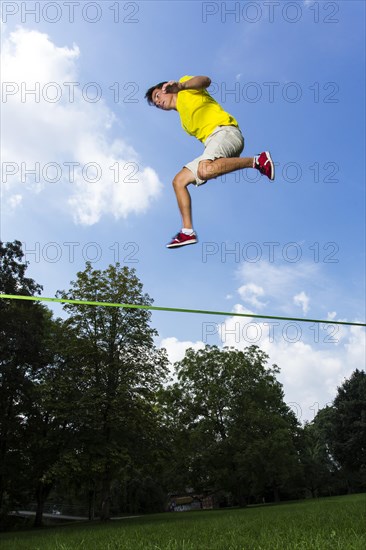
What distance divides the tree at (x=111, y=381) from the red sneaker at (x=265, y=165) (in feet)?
68.0

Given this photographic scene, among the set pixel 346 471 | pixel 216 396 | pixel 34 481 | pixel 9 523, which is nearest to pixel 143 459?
pixel 34 481

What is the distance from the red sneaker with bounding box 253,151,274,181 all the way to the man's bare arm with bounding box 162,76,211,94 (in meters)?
0.82

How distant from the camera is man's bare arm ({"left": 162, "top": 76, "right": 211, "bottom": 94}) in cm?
436

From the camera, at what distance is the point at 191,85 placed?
4.37 m

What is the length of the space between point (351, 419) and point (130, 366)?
36893 mm

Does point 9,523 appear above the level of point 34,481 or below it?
below

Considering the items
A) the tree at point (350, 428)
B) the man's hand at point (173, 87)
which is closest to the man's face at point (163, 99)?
the man's hand at point (173, 87)

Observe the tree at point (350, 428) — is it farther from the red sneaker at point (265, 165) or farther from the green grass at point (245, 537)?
the red sneaker at point (265, 165)

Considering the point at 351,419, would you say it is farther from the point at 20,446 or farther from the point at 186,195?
the point at 186,195

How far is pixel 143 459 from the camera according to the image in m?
25.3

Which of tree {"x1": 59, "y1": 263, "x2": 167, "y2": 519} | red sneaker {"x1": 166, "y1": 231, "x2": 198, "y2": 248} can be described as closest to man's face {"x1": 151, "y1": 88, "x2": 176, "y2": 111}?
red sneaker {"x1": 166, "y1": 231, "x2": 198, "y2": 248}

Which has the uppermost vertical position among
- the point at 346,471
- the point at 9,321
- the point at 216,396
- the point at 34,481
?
the point at 9,321

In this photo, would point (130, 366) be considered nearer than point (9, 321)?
No

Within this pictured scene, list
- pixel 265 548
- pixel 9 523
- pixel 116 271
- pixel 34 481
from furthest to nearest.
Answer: pixel 9 523 → pixel 116 271 → pixel 34 481 → pixel 265 548
